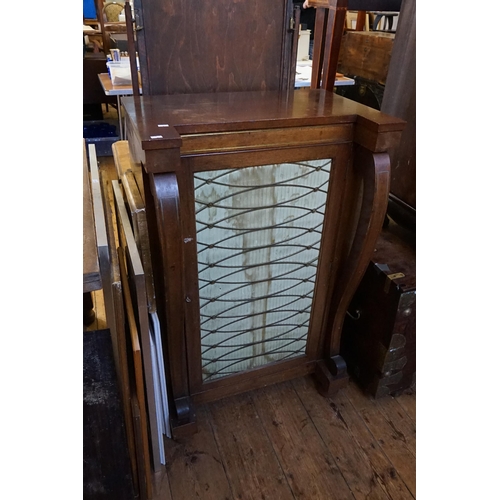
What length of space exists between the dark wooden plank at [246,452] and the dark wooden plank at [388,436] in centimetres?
35

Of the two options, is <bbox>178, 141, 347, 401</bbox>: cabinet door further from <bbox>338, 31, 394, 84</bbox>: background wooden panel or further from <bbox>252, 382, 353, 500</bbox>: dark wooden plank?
<bbox>338, 31, 394, 84</bbox>: background wooden panel

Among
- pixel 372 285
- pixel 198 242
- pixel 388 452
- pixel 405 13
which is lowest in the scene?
pixel 388 452

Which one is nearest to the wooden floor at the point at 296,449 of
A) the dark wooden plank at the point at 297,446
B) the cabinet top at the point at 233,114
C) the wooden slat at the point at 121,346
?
the dark wooden plank at the point at 297,446

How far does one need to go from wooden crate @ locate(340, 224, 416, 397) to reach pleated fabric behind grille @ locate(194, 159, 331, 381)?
0.22 m

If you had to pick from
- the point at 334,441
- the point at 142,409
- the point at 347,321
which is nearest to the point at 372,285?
the point at 347,321

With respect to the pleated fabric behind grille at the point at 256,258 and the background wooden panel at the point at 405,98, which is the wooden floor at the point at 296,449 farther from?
the background wooden panel at the point at 405,98

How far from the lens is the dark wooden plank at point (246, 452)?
4.17ft

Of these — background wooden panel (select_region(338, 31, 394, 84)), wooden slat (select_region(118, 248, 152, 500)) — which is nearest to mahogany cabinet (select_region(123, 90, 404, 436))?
wooden slat (select_region(118, 248, 152, 500))

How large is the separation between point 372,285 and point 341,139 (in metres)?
0.54

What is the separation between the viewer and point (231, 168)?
3.56 ft

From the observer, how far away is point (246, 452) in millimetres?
1378

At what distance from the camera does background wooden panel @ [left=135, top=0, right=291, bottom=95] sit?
1.16 metres

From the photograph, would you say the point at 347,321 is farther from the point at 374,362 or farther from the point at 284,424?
the point at 284,424

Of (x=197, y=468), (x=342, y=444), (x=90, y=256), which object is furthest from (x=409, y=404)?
(x=90, y=256)
